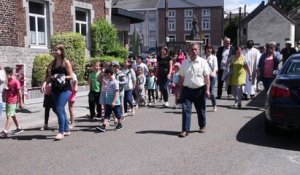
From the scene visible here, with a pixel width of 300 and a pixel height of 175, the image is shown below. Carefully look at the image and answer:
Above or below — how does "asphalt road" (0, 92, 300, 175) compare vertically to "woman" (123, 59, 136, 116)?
below

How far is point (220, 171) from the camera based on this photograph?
5836 mm

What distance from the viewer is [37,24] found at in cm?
1700

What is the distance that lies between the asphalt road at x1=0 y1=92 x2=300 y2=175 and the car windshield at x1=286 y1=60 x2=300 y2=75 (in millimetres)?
1167

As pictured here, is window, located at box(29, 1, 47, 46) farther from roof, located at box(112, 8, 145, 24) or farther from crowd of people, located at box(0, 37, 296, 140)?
roof, located at box(112, 8, 145, 24)

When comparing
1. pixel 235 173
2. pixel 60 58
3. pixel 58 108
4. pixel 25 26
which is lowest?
pixel 235 173

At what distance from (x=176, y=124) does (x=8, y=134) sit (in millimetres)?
3536

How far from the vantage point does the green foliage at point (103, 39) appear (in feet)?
67.4

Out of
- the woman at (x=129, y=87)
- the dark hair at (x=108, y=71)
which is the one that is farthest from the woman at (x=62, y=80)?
the woman at (x=129, y=87)

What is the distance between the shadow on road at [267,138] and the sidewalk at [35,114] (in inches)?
175

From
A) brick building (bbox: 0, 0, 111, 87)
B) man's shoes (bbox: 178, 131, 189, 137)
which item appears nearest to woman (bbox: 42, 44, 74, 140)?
man's shoes (bbox: 178, 131, 189, 137)

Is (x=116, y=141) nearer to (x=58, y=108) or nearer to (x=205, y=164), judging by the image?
(x=58, y=108)

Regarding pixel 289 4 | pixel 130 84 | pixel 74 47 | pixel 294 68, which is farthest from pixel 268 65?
pixel 289 4

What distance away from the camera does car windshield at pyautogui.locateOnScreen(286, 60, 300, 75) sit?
26.6ft

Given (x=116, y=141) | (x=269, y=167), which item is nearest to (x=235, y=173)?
(x=269, y=167)
